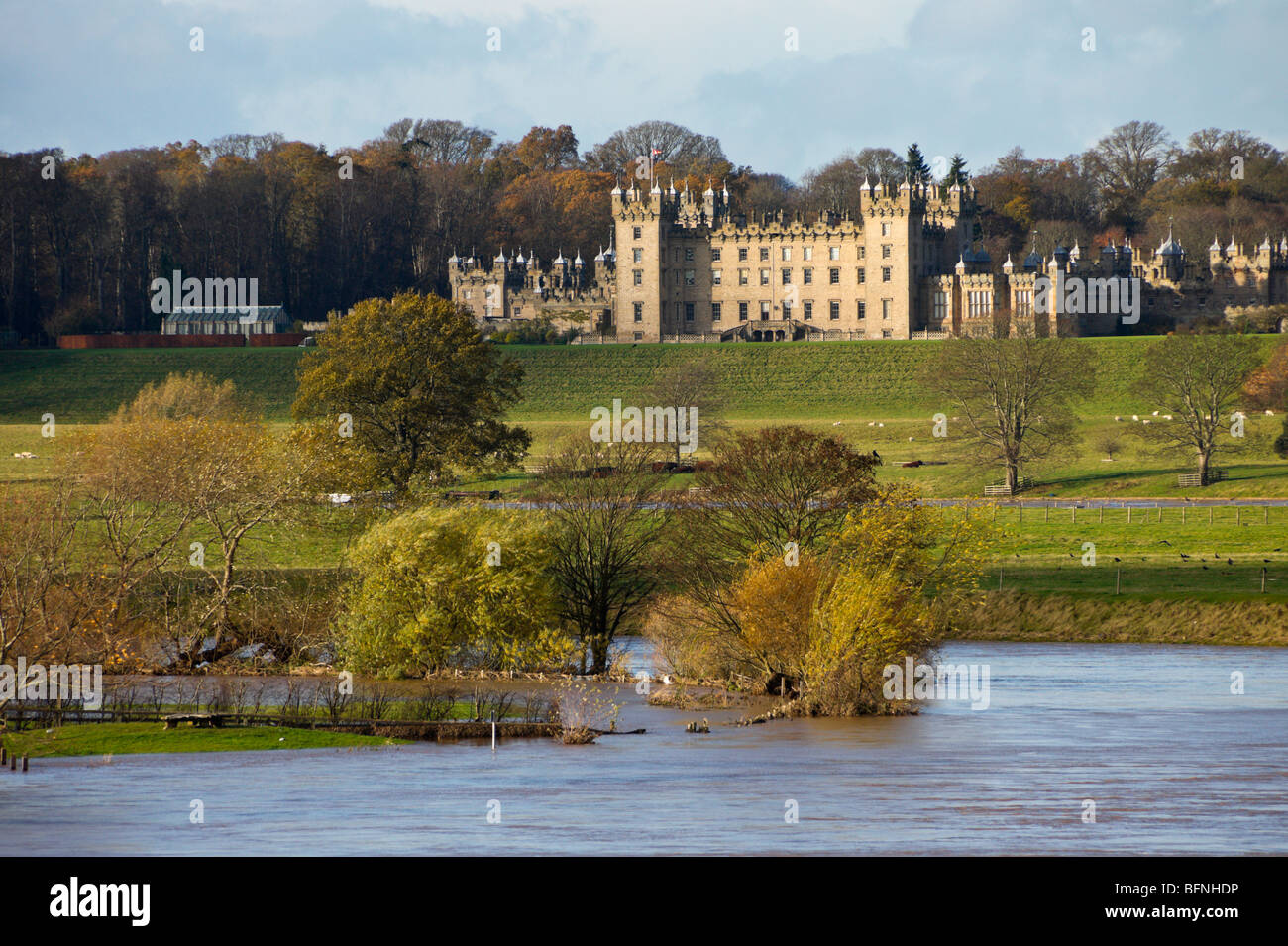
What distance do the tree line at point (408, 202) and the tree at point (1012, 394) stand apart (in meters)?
40.9

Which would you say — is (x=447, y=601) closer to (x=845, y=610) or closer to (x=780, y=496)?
(x=780, y=496)

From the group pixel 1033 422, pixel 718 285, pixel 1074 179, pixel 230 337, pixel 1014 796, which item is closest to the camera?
pixel 1014 796

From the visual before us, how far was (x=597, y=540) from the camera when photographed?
148ft

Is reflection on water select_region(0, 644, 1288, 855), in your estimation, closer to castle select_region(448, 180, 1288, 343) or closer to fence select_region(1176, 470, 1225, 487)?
fence select_region(1176, 470, 1225, 487)

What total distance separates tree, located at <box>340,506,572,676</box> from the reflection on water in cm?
503

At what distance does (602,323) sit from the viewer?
149m

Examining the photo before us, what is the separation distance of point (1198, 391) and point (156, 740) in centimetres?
5635

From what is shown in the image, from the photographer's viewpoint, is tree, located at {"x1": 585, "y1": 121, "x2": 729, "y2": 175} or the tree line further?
tree, located at {"x1": 585, "y1": 121, "x2": 729, "y2": 175}

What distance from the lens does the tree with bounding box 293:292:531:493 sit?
59375mm

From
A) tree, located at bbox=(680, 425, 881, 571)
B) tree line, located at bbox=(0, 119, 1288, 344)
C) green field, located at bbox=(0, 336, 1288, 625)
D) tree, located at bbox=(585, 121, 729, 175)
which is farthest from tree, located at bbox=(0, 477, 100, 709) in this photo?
tree, located at bbox=(585, 121, 729, 175)

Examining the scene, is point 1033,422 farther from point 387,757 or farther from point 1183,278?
point 1183,278
